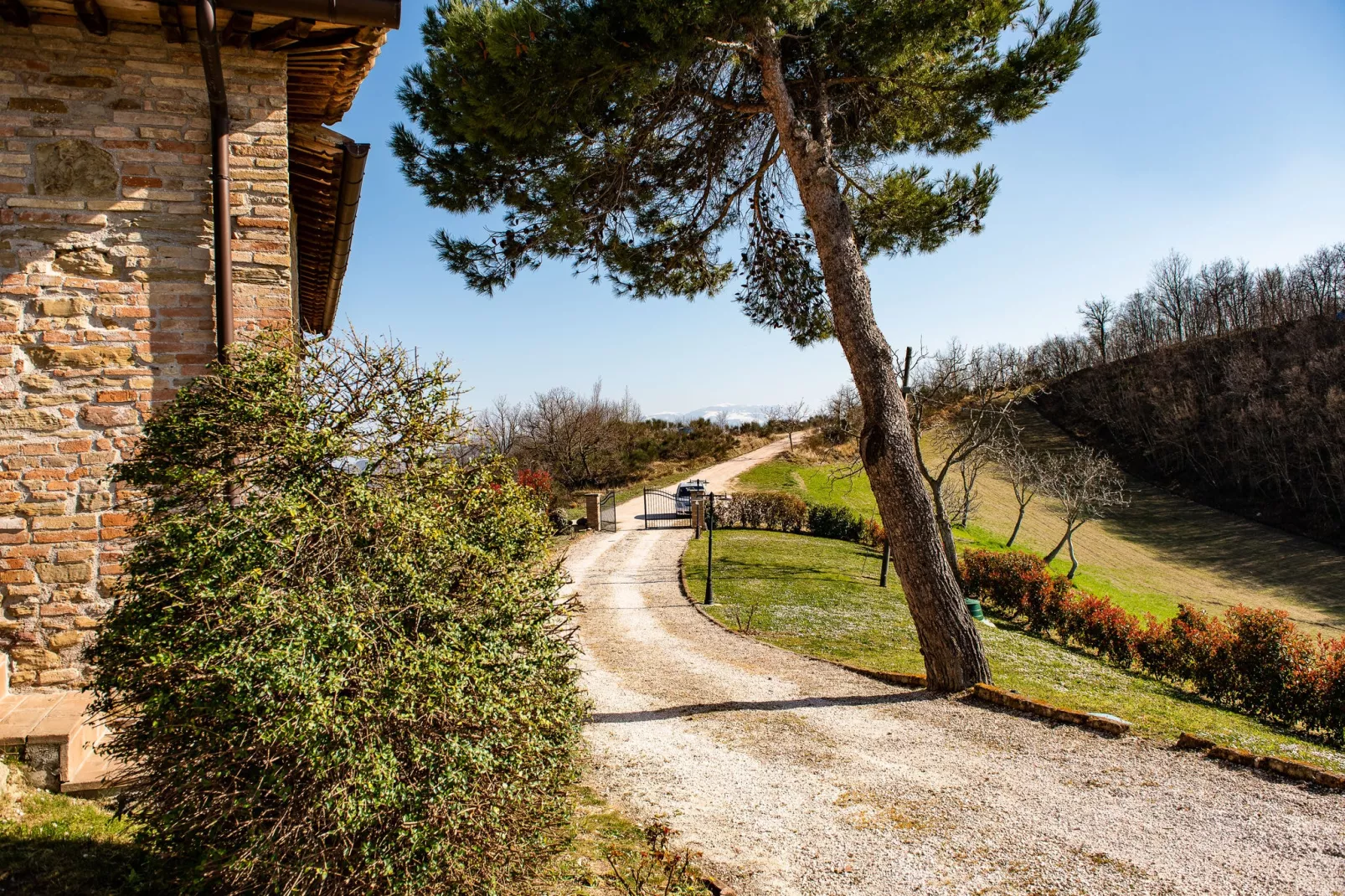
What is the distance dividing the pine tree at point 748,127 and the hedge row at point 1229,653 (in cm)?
541

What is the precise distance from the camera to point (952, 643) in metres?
7.60

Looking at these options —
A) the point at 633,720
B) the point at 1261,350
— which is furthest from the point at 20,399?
the point at 1261,350

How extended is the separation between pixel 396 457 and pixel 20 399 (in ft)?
10.1

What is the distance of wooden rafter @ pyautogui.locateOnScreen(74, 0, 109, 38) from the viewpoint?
4086 millimetres

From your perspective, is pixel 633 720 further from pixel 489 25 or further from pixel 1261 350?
pixel 1261 350

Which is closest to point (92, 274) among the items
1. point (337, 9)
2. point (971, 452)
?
point (337, 9)

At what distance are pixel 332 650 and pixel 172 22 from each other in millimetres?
4311

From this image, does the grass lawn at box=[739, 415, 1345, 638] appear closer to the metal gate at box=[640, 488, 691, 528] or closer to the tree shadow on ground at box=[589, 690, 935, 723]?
the metal gate at box=[640, 488, 691, 528]

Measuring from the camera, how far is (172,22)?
4348mm

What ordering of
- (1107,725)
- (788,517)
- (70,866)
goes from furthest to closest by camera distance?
(788,517), (1107,725), (70,866)

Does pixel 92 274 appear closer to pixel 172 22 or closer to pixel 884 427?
pixel 172 22

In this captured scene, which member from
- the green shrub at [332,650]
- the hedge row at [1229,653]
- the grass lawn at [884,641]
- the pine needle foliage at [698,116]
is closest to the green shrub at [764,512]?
the grass lawn at [884,641]

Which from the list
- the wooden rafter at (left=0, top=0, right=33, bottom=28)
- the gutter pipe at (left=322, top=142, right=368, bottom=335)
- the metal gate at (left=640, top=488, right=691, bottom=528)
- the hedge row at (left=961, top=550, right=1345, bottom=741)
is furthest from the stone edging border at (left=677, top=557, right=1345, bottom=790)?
the metal gate at (left=640, top=488, right=691, bottom=528)

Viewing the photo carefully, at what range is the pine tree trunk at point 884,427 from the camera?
7.66 metres
